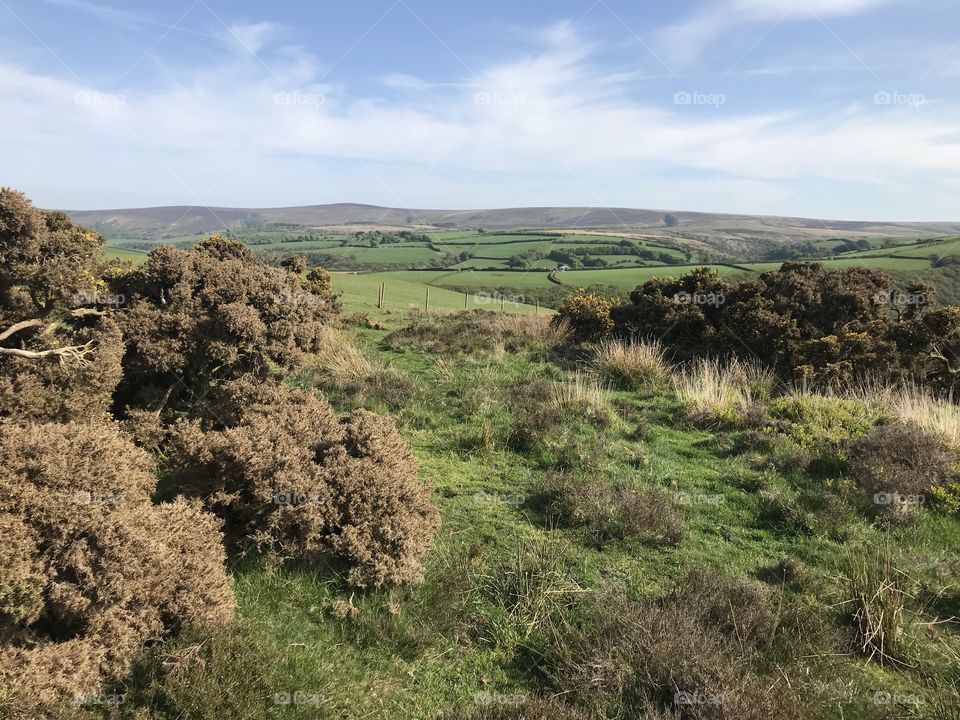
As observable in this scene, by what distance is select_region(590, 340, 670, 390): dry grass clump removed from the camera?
37.2ft

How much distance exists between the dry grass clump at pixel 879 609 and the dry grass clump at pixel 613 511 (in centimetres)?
145

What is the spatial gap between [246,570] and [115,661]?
1.20m

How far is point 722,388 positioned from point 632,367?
210 centimetres

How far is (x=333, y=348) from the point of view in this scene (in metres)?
12.1

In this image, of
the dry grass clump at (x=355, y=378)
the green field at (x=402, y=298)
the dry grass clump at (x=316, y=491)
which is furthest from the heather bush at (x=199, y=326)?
the green field at (x=402, y=298)

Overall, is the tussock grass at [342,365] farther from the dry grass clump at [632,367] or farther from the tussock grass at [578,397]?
the dry grass clump at [632,367]

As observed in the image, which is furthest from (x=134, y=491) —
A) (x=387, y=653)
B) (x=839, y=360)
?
(x=839, y=360)

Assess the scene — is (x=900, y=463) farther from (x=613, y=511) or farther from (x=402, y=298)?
(x=402, y=298)

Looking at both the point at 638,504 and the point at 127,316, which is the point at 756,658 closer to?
the point at 638,504

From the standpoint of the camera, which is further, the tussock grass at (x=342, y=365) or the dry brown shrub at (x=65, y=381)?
the tussock grass at (x=342, y=365)

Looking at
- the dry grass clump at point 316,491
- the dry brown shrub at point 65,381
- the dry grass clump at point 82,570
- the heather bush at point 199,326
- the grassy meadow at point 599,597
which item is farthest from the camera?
the heather bush at point 199,326

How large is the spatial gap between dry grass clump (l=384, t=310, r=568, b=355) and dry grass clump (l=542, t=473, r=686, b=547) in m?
7.71

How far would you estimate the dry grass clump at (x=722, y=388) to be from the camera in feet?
29.7

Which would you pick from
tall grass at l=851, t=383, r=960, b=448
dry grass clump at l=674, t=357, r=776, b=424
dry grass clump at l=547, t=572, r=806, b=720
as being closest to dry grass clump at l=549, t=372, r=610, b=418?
dry grass clump at l=674, t=357, r=776, b=424
